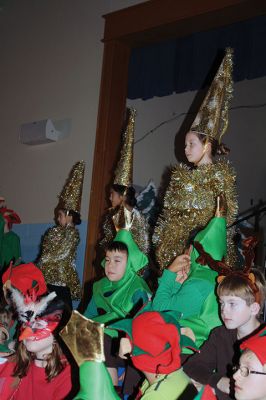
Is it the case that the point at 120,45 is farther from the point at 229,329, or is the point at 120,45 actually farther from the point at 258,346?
the point at 258,346

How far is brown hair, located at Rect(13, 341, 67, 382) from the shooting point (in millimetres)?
2238

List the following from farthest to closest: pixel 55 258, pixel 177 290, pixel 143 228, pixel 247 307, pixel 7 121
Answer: pixel 7 121
pixel 55 258
pixel 143 228
pixel 177 290
pixel 247 307

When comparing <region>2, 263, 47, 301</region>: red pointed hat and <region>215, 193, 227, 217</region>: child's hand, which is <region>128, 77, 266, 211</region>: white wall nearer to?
<region>215, 193, 227, 217</region>: child's hand

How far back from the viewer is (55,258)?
3975 millimetres

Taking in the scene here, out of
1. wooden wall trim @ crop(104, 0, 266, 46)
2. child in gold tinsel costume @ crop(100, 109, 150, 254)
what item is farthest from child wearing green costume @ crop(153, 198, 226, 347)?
wooden wall trim @ crop(104, 0, 266, 46)

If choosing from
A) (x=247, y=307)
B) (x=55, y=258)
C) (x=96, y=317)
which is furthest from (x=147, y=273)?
(x=247, y=307)

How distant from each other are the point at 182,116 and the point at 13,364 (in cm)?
432

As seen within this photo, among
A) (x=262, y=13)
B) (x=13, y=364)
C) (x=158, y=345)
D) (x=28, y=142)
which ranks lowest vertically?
(x=13, y=364)

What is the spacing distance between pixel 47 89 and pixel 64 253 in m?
1.96

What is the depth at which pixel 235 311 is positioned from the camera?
82.7 inches

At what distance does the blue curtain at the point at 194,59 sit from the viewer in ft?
14.9

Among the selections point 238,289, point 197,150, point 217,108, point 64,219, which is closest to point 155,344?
point 238,289

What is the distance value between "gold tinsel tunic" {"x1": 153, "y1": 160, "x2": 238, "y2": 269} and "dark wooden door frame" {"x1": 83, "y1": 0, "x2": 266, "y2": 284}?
1682 mm

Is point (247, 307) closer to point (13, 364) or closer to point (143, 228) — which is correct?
point (13, 364)
